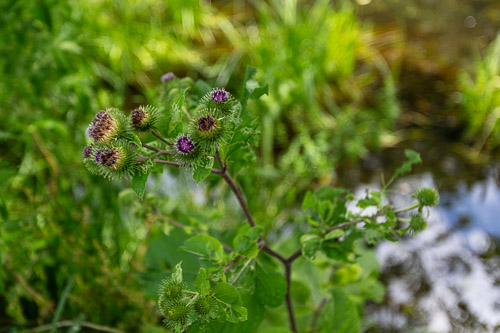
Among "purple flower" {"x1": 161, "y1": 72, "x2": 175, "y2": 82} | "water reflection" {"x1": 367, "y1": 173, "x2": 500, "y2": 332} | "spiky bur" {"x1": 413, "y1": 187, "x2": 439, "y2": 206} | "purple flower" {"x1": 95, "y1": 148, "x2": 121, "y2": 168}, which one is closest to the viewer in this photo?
"purple flower" {"x1": 95, "y1": 148, "x2": 121, "y2": 168}

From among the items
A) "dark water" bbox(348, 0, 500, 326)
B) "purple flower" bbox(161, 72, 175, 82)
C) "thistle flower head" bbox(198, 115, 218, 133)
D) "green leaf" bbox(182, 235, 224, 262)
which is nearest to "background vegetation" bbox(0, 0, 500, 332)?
"dark water" bbox(348, 0, 500, 326)

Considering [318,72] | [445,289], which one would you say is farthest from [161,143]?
[318,72]

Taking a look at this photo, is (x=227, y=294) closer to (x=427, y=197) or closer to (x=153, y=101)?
(x=427, y=197)

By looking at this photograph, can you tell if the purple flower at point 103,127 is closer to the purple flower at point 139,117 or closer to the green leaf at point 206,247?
the purple flower at point 139,117

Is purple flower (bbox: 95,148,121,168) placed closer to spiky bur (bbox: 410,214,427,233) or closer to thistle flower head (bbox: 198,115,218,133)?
Answer: thistle flower head (bbox: 198,115,218,133)

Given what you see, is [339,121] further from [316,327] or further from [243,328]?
[243,328]

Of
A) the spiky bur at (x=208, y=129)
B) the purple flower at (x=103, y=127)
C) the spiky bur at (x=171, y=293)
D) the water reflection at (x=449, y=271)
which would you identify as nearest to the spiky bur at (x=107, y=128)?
the purple flower at (x=103, y=127)
